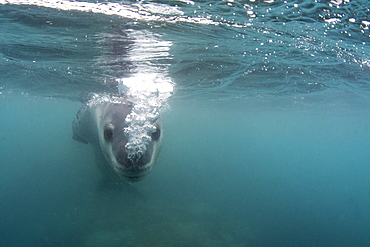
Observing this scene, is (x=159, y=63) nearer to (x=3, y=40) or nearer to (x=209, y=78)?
(x=209, y=78)

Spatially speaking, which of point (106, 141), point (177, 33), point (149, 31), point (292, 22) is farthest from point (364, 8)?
point (106, 141)

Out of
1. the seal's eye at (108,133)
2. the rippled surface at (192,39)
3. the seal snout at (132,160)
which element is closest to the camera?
the seal snout at (132,160)

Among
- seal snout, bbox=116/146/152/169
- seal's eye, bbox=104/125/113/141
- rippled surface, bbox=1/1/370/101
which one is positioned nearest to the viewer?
seal snout, bbox=116/146/152/169

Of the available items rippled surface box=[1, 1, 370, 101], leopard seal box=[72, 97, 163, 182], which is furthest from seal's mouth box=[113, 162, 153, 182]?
rippled surface box=[1, 1, 370, 101]

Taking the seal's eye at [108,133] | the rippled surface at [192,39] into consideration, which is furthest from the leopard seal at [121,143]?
the rippled surface at [192,39]

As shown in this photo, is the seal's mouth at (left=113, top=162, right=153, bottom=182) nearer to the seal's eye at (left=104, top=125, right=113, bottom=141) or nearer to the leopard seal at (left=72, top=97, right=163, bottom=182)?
the leopard seal at (left=72, top=97, right=163, bottom=182)

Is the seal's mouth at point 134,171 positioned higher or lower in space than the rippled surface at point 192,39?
lower

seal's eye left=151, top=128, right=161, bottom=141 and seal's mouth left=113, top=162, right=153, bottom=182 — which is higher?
seal's eye left=151, top=128, right=161, bottom=141

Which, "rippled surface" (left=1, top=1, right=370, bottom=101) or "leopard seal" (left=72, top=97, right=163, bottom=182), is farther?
"rippled surface" (left=1, top=1, right=370, bottom=101)

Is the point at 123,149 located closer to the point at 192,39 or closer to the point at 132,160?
the point at 132,160

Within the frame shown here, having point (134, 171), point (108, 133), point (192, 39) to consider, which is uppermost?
point (192, 39)

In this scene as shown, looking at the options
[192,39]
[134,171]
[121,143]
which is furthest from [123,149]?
[192,39]

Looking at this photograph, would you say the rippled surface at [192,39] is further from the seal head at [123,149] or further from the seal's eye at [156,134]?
the seal's eye at [156,134]

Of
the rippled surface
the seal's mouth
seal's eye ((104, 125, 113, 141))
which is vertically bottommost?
the seal's mouth
